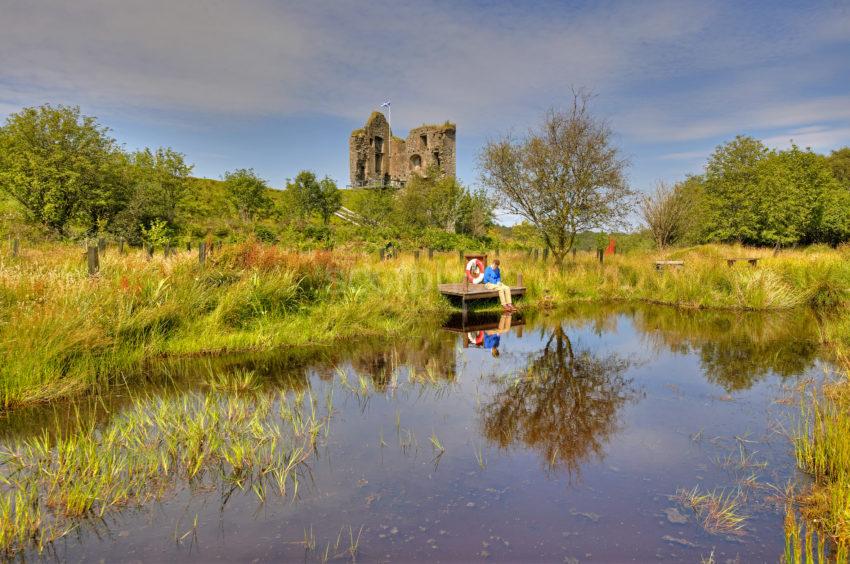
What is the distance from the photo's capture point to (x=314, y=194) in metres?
35.4

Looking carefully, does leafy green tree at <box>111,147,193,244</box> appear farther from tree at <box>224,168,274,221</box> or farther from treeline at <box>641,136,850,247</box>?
treeline at <box>641,136,850,247</box>

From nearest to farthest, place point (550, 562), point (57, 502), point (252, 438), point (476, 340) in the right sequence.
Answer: point (550, 562) → point (57, 502) → point (252, 438) → point (476, 340)

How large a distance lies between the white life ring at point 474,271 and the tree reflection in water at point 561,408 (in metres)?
5.58

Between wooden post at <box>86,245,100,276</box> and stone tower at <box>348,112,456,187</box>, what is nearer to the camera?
wooden post at <box>86,245,100,276</box>

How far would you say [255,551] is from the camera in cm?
338

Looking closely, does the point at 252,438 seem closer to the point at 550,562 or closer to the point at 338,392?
the point at 338,392

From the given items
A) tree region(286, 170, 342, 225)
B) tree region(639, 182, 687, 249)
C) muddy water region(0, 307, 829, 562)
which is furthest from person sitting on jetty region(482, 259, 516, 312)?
tree region(286, 170, 342, 225)

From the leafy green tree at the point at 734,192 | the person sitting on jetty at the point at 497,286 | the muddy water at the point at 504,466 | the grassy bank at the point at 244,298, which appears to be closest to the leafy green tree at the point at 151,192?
the grassy bank at the point at 244,298

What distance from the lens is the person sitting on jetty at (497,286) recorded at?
539 inches

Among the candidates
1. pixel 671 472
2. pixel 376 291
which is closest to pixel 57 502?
pixel 671 472

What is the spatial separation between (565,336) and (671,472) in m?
6.13

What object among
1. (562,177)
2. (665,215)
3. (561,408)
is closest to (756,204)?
(665,215)

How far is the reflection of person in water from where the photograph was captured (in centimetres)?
955

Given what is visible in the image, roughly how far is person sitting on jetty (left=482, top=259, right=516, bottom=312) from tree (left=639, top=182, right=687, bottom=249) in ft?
48.7
